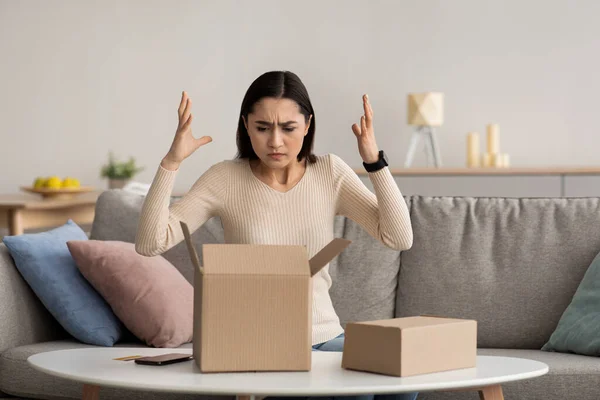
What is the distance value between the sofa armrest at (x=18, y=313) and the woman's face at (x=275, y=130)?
95 centimetres

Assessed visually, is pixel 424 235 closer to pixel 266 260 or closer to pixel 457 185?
pixel 266 260

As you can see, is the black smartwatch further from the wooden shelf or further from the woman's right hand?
the wooden shelf

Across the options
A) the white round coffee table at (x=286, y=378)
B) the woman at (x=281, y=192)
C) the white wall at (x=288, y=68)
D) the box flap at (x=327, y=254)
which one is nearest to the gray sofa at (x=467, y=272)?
the woman at (x=281, y=192)

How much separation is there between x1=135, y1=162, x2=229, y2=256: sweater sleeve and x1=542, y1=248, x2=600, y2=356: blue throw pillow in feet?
3.35

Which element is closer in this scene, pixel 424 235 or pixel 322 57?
pixel 424 235

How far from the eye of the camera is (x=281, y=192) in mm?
2135

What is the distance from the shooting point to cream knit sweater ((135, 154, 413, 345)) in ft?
6.64

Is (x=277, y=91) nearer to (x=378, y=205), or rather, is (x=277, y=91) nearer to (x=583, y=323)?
(x=378, y=205)

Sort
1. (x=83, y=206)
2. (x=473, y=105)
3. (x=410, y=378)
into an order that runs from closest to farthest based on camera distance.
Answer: (x=410, y=378), (x=83, y=206), (x=473, y=105)

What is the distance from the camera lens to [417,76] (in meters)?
5.42

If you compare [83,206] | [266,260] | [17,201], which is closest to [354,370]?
[266,260]

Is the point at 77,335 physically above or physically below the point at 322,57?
below

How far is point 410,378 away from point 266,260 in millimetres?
303

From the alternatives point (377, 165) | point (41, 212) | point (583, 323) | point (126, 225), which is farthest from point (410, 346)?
point (41, 212)
